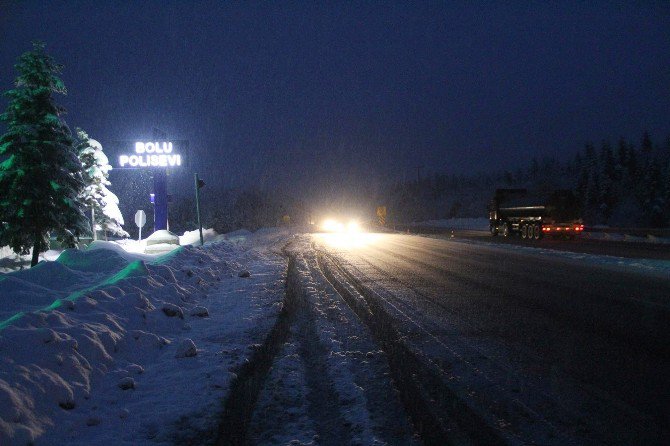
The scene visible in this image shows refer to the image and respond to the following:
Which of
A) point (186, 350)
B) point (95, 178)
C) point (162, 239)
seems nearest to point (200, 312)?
point (186, 350)

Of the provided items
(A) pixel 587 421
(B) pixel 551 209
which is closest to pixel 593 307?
(A) pixel 587 421

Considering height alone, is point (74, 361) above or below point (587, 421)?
above

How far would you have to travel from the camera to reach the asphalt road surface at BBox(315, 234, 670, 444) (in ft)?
12.2

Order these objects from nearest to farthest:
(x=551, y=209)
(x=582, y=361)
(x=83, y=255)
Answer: (x=582, y=361), (x=83, y=255), (x=551, y=209)

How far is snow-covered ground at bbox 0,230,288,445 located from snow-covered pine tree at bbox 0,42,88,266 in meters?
13.2

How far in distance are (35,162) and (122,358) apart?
19.3 meters

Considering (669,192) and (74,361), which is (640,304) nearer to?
(74,361)

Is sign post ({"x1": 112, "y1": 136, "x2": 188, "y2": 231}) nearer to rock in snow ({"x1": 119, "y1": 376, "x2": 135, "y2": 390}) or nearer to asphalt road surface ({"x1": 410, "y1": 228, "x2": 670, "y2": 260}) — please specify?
asphalt road surface ({"x1": 410, "y1": 228, "x2": 670, "y2": 260})

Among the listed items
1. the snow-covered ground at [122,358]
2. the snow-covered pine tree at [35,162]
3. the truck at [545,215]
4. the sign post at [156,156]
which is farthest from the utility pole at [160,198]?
the truck at [545,215]

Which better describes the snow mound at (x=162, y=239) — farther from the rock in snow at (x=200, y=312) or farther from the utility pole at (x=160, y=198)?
the rock in snow at (x=200, y=312)

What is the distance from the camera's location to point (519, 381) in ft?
15.0

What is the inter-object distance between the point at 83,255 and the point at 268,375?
11.6 meters

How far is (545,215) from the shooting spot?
99.2ft

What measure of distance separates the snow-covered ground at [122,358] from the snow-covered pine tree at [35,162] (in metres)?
13.2
